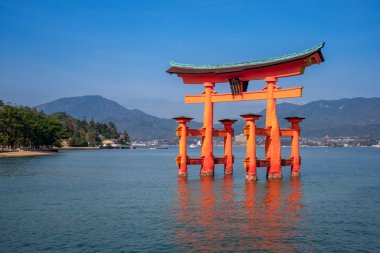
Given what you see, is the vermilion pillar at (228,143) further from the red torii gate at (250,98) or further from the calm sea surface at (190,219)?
the calm sea surface at (190,219)

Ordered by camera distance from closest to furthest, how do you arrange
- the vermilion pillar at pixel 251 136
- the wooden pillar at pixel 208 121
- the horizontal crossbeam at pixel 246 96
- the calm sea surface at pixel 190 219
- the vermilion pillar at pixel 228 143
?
the calm sea surface at pixel 190 219 < the horizontal crossbeam at pixel 246 96 < the vermilion pillar at pixel 251 136 < the wooden pillar at pixel 208 121 < the vermilion pillar at pixel 228 143

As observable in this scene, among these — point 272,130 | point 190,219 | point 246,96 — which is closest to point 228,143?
point 246,96

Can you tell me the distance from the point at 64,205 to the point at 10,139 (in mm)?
79786

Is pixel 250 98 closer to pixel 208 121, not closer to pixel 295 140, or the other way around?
pixel 208 121

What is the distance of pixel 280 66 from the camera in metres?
38.2

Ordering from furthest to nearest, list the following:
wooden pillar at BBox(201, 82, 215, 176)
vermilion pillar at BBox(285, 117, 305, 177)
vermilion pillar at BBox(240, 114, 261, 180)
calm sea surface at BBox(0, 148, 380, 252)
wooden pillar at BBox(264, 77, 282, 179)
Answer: wooden pillar at BBox(201, 82, 215, 176), vermilion pillar at BBox(285, 117, 305, 177), wooden pillar at BBox(264, 77, 282, 179), vermilion pillar at BBox(240, 114, 261, 180), calm sea surface at BBox(0, 148, 380, 252)

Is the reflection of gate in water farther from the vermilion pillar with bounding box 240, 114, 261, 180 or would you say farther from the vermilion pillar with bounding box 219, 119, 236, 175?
the vermilion pillar with bounding box 219, 119, 236, 175

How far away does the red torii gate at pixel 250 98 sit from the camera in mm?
37656

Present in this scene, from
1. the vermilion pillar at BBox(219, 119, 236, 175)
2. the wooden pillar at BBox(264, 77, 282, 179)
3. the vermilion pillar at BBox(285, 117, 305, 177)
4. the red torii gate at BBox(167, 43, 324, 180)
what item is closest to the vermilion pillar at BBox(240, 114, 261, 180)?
the red torii gate at BBox(167, 43, 324, 180)

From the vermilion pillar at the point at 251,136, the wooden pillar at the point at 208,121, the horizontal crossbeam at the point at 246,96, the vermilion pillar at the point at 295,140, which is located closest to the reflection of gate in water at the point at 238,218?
the vermilion pillar at the point at 251,136

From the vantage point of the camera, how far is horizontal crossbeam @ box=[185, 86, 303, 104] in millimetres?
36906

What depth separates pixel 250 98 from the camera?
135 ft

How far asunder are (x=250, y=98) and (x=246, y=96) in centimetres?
55

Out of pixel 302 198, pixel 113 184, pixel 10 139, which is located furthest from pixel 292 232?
pixel 10 139
